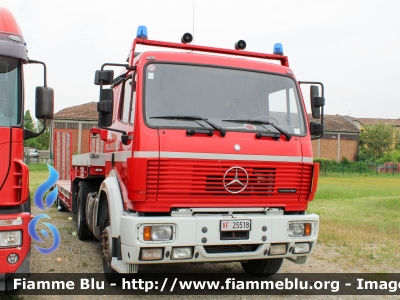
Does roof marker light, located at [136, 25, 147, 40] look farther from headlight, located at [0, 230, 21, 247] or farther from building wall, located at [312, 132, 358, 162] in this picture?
building wall, located at [312, 132, 358, 162]

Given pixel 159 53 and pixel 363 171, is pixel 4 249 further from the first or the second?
pixel 363 171

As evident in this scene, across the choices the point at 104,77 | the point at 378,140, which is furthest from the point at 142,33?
the point at 378,140

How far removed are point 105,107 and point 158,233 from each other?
1464mm

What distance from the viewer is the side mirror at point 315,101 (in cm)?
574

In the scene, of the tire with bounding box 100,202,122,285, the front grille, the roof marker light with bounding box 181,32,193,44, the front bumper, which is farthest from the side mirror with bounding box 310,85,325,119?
the tire with bounding box 100,202,122,285

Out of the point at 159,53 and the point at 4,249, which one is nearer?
the point at 4,249

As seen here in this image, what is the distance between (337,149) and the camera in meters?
52.7

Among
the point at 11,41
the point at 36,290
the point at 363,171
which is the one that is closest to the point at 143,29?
the point at 11,41

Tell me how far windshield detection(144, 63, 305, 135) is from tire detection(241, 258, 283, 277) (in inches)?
67.1

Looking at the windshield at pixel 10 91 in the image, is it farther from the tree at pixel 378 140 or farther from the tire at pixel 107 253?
the tree at pixel 378 140

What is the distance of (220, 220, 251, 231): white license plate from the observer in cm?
483

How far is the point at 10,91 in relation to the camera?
14.8 feet

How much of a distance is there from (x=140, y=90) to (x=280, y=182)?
183 cm

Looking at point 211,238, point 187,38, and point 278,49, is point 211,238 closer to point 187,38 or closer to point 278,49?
point 187,38
